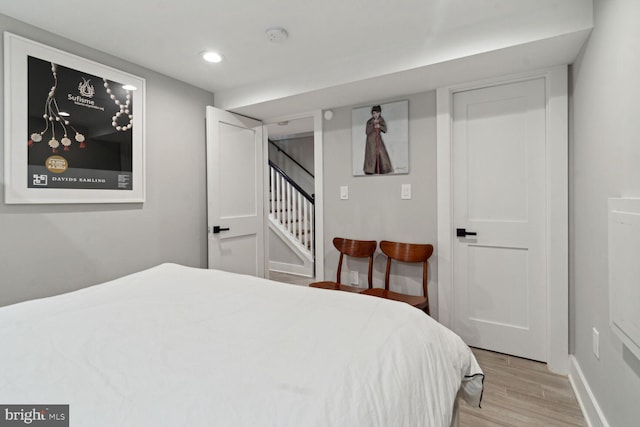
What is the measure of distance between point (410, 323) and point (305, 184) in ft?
17.6

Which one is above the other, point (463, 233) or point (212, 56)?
point (212, 56)

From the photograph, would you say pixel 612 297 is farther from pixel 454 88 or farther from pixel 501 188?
pixel 454 88

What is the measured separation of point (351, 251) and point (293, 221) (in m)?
2.34

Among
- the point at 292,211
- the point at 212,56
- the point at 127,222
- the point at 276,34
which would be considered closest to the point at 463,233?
the point at 276,34

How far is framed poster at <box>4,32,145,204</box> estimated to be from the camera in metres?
1.86

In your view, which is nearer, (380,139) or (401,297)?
(401,297)

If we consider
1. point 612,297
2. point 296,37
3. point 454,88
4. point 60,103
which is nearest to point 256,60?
point 296,37

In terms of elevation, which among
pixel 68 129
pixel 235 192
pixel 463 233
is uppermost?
pixel 68 129

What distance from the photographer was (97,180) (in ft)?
7.36

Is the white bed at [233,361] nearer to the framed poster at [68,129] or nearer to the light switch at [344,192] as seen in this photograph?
the framed poster at [68,129]

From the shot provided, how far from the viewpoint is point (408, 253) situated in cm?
262

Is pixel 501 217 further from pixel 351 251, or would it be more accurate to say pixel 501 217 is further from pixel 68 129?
pixel 68 129

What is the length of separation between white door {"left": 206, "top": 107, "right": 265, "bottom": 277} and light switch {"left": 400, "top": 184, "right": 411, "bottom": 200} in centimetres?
155

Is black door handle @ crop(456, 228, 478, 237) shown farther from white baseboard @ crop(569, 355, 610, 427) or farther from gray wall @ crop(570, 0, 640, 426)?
white baseboard @ crop(569, 355, 610, 427)
